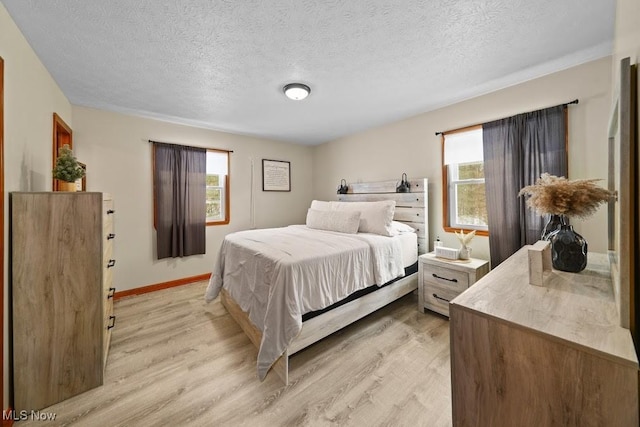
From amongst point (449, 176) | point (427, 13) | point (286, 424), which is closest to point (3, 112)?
point (286, 424)

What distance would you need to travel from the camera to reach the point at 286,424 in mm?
1390

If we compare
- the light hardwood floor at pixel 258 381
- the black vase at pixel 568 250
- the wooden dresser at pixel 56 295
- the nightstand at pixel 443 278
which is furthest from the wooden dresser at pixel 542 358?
the wooden dresser at pixel 56 295

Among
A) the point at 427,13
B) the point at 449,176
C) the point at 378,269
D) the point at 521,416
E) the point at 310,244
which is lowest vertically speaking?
the point at 521,416

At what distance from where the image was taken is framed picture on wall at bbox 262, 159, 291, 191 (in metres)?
4.46

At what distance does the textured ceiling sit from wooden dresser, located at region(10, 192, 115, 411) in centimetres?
117

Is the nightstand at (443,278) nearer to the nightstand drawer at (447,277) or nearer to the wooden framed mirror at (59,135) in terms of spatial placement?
the nightstand drawer at (447,277)

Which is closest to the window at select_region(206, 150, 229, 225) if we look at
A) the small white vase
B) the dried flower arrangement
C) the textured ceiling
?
the textured ceiling

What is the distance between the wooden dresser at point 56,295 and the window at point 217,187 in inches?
86.3

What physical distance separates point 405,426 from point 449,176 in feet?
8.52

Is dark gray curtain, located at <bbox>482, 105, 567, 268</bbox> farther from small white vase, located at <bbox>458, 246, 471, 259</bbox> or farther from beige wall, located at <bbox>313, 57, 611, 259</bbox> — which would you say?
small white vase, located at <bbox>458, 246, 471, 259</bbox>

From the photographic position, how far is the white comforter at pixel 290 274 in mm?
1692

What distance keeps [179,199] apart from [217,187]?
640mm

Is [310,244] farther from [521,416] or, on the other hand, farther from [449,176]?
[449,176]

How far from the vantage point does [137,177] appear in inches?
128
